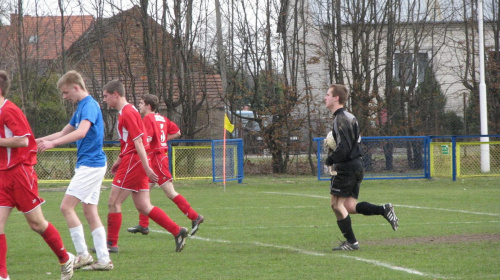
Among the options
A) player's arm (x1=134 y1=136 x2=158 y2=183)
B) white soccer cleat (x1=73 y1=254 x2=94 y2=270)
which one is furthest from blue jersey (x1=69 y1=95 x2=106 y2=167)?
white soccer cleat (x1=73 y1=254 x2=94 y2=270)

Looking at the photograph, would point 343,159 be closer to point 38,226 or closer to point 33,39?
point 38,226

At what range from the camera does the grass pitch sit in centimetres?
634

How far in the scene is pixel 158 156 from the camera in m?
9.84

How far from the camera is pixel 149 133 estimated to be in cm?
942

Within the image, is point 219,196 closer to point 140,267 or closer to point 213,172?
point 213,172

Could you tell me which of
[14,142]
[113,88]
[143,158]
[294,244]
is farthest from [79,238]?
[294,244]

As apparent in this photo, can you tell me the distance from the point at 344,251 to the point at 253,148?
1699cm

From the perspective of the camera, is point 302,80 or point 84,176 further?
point 302,80

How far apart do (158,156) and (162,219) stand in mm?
2252

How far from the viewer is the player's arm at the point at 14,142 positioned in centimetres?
553

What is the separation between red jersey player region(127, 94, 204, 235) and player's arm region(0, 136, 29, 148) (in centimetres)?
364

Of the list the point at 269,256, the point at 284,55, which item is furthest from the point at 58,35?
the point at 269,256

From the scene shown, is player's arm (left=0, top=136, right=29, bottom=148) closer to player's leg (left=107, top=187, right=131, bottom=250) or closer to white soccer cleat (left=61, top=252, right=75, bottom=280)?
white soccer cleat (left=61, top=252, right=75, bottom=280)

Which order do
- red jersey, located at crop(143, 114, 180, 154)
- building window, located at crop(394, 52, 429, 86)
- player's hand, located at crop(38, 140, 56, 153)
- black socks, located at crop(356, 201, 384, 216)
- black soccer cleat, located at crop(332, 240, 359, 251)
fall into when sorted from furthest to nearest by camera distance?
building window, located at crop(394, 52, 429, 86) → red jersey, located at crop(143, 114, 180, 154) → black socks, located at crop(356, 201, 384, 216) → black soccer cleat, located at crop(332, 240, 359, 251) → player's hand, located at crop(38, 140, 56, 153)
